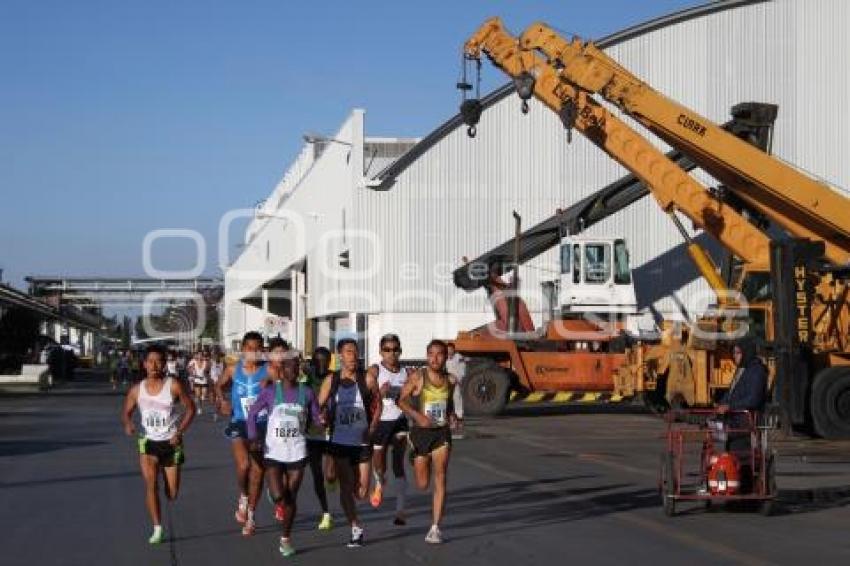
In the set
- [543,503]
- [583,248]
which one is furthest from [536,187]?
[543,503]

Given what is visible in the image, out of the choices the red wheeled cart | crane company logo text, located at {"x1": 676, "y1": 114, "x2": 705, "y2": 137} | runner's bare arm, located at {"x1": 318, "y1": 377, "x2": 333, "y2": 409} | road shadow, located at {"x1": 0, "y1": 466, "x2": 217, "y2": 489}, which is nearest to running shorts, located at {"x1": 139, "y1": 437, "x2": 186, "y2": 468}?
runner's bare arm, located at {"x1": 318, "y1": 377, "x2": 333, "y2": 409}

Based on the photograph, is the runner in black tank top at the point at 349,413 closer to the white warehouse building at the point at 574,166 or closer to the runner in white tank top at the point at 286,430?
the runner in white tank top at the point at 286,430

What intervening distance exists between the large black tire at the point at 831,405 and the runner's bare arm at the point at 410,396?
526 inches

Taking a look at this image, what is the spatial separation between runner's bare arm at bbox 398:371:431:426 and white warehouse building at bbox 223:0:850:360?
3390 cm

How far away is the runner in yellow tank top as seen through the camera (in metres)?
11.4

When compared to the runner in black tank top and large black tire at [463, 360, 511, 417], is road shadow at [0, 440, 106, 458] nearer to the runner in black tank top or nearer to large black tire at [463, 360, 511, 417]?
large black tire at [463, 360, 511, 417]

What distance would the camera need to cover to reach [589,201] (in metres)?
37.8

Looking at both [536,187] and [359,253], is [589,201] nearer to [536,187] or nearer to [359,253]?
[536,187]

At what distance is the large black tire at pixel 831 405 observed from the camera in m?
23.0

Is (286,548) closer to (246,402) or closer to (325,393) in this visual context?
(325,393)

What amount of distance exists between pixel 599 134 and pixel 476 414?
284 inches

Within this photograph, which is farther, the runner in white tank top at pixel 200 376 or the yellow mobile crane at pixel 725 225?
the runner in white tank top at pixel 200 376

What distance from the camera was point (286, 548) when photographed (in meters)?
10.4

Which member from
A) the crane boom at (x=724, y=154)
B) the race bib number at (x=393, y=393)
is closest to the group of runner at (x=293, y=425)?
the race bib number at (x=393, y=393)
